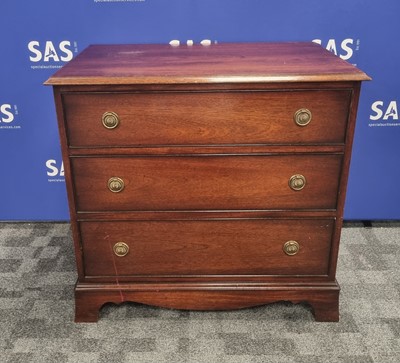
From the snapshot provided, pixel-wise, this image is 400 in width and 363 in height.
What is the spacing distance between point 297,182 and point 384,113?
3.35 ft

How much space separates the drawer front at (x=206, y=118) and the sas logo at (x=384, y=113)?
0.91 metres

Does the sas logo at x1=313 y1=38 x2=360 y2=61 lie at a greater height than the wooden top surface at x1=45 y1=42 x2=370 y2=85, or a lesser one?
lesser

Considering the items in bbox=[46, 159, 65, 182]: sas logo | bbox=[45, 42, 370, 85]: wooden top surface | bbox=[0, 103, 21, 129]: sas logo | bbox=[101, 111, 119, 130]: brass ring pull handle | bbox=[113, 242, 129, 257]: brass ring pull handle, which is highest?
bbox=[45, 42, 370, 85]: wooden top surface

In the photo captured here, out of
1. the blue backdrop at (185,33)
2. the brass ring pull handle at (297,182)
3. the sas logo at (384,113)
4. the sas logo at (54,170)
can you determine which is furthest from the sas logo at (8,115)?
the sas logo at (384,113)

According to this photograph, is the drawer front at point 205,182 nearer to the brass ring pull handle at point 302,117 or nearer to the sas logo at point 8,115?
the brass ring pull handle at point 302,117

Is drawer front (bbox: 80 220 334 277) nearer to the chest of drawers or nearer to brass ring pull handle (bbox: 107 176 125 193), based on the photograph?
the chest of drawers

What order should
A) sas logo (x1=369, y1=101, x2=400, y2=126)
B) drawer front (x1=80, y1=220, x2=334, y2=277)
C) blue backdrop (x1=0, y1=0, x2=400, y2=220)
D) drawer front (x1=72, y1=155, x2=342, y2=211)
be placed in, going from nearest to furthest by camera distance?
drawer front (x1=72, y1=155, x2=342, y2=211), drawer front (x1=80, y1=220, x2=334, y2=277), blue backdrop (x1=0, y1=0, x2=400, y2=220), sas logo (x1=369, y1=101, x2=400, y2=126)

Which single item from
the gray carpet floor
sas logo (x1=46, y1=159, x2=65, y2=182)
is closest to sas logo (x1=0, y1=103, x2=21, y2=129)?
sas logo (x1=46, y1=159, x2=65, y2=182)

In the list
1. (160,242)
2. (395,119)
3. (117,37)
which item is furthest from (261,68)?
(395,119)

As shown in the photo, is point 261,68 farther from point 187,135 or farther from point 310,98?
point 187,135

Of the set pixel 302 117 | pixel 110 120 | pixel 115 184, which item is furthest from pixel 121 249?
pixel 302 117

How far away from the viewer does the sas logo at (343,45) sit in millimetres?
2359

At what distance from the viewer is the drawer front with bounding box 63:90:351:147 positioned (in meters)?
1.66

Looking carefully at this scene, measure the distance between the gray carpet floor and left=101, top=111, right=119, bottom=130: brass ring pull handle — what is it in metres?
0.88
